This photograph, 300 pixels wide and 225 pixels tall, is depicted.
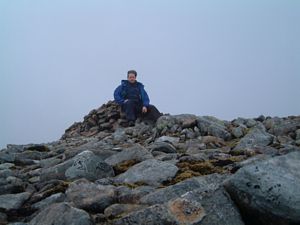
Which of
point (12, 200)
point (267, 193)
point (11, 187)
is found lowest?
point (267, 193)

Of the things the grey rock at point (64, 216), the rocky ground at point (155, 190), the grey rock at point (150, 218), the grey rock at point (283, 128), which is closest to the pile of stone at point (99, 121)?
the grey rock at point (283, 128)

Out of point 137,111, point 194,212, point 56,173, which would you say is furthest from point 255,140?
point 137,111

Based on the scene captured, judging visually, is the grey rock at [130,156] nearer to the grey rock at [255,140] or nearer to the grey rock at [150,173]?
the grey rock at [150,173]

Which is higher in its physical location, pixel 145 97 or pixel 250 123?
pixel 145 97

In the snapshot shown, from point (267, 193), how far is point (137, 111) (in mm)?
15612

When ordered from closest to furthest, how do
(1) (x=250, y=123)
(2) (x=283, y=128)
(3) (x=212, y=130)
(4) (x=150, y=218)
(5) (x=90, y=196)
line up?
(4) (x=150, y=218)
(5) (x=90, y=196)
(2) (x=283, y=128)
(3) (x=212, y=130)
(1) (x=250, y=123)

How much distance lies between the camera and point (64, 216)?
4668 mm

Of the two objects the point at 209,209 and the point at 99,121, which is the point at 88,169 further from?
the point at 99,121

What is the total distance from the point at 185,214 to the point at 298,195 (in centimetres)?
127

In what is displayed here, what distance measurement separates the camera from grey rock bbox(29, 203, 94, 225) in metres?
4.59

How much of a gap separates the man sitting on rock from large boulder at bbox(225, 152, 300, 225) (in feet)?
46.9

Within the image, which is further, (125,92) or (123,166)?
(125,92)

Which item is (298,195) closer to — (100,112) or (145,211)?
(145,211)

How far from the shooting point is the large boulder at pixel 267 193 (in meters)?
4.53
